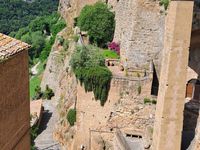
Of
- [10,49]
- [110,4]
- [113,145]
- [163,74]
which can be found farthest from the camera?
[110,4]

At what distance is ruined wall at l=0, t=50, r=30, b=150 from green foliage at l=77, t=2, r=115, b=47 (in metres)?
14.9

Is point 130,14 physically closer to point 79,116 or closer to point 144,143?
point 79,116

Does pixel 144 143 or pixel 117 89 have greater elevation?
pixel 117 89

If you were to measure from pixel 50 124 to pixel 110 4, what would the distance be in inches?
302

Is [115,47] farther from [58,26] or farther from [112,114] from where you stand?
[58,26]

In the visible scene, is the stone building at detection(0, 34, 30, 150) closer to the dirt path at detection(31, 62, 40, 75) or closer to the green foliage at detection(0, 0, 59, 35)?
the dirt path at detection(31, 62, 40, 75)

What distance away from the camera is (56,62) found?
3070 centimetres

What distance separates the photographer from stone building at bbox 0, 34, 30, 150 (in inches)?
296

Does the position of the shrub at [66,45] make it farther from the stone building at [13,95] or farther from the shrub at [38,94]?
the stone building at [13,95]

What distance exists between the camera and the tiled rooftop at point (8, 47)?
7516 millimetres

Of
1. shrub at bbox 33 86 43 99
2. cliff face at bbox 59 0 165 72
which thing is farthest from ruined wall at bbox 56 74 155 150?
shrub at bbox 33 86 43 99

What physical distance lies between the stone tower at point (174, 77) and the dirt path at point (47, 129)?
29.9 ft

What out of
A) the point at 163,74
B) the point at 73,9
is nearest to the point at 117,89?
the point at 163,74

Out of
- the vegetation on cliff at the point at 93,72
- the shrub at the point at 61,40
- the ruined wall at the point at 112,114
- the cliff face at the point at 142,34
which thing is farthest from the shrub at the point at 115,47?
the shrub at the point at 61,40
